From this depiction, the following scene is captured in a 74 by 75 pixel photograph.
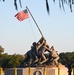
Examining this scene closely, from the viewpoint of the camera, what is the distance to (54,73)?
26.2 metres

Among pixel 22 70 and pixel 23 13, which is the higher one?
pixel 23 13

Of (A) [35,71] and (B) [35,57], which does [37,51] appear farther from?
(A) [35,71]

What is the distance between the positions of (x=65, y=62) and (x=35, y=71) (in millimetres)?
39834

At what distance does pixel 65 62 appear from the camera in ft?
216

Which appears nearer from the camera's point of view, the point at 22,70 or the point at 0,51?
the point at 22,70

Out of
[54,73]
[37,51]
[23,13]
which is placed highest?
[23,13]

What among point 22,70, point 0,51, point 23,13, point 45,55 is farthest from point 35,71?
point 0,51

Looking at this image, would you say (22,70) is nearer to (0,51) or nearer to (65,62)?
(65,62)

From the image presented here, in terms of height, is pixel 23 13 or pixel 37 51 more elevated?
pixel 23 13

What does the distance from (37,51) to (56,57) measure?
1683 millimetres

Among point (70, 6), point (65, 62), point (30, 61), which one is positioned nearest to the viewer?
point (70, 6)

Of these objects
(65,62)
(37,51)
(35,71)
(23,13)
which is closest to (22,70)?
(35,71)

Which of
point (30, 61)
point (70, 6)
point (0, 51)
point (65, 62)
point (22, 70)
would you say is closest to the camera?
point (70, 6)

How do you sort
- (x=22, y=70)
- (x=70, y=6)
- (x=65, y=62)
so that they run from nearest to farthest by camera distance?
1. (x=70, y=6)
2. (x=22, y=70)
3. (x=65, y=62)
